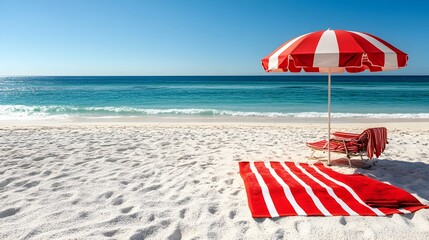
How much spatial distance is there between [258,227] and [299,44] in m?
2.46

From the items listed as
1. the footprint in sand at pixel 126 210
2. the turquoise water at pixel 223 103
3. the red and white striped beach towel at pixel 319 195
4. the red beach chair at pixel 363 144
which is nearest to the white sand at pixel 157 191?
the footprint in sand at pixel 126 210

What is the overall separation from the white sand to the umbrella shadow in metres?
0.01

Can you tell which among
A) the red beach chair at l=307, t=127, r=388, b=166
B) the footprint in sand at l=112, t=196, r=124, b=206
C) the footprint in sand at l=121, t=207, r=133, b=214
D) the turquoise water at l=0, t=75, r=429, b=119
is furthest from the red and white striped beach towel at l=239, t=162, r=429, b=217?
the turquoise water at l=0, t=75, r=429, b=119

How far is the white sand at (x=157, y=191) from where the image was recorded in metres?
2.97

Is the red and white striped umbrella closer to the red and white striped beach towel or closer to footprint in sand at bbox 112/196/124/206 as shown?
the red and white striped beach towel

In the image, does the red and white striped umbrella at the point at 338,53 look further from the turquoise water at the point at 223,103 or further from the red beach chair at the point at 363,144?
the turquoise water at the point at 223,103

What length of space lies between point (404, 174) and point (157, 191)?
3785 mm

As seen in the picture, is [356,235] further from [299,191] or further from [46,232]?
[46,232]

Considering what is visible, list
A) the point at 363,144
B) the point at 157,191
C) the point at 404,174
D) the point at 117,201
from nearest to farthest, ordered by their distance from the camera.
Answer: the point at 117,201, the point at 157,191, the point at 404,174, the point at 363,144

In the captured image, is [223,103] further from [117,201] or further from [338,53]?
[117,201]

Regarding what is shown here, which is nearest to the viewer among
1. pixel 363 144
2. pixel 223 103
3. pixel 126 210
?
pixel 126 210

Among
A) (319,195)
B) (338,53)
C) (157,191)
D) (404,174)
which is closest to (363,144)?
(404,174)

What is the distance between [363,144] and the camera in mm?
5230

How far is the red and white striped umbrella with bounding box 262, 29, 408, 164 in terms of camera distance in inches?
148
